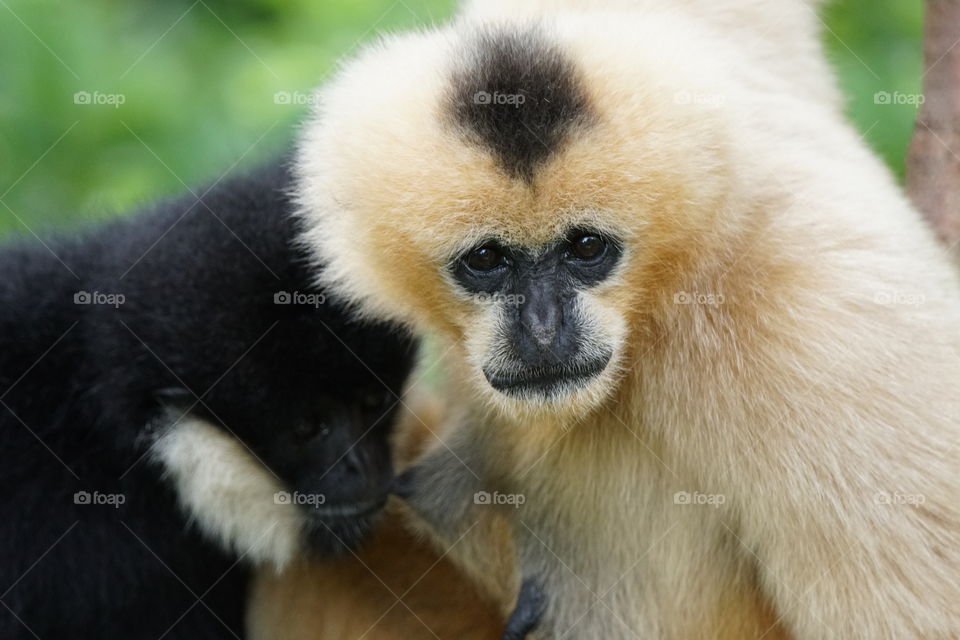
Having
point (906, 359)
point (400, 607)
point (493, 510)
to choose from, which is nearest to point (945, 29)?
point (906, 359)

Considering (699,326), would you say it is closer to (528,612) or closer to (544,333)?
(544,333)

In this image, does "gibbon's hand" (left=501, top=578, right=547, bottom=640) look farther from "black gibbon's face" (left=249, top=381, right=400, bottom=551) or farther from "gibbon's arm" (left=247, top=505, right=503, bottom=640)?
"black gibbon's face" (left=249, top=381, right=400, bottom=551)

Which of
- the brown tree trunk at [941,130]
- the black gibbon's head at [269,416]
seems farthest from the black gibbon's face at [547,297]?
the brown tree trunk at [941,130]

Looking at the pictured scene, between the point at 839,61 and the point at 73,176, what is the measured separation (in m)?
3.69

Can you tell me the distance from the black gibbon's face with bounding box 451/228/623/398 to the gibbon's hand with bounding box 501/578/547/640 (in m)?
0.86

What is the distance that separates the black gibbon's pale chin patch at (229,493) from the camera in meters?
3.57

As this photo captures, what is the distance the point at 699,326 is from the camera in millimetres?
3018

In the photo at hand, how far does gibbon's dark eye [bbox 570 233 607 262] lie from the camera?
9.49 ft

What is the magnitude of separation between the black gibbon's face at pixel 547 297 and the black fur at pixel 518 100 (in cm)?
23

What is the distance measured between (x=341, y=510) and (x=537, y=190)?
Result: 135cm

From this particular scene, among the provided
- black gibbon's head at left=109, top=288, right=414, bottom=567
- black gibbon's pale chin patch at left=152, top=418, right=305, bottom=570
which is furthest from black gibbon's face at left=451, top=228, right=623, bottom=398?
black gibbon's pale chin patch at left=152, top=418, right=305, bottom=570

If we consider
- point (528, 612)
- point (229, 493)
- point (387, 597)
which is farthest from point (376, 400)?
point (528, 612)

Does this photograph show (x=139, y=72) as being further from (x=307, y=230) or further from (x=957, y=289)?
(x=957, y=289)

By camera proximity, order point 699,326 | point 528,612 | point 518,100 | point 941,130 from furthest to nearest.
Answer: point 941,130
point 528,612
point 699,326
point 518,100
